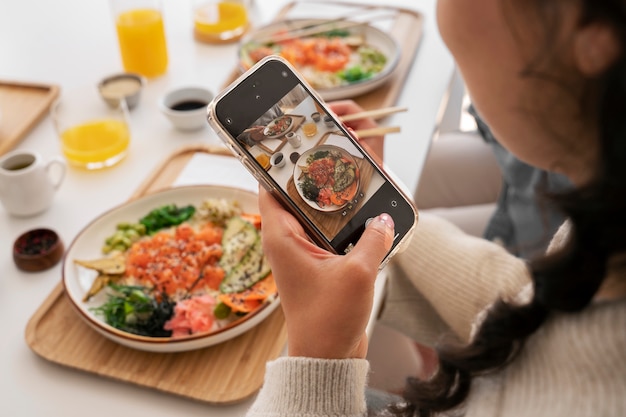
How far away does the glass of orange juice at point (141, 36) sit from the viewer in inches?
54.0

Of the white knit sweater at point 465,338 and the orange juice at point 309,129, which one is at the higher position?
the orange juice at point 309,129

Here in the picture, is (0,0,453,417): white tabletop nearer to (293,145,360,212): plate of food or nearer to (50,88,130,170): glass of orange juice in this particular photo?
(50,88,130,170): glass of orange juice

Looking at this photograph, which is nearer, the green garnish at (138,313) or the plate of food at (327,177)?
the plate of food at (327,177)

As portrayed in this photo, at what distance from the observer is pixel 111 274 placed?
0.93 m

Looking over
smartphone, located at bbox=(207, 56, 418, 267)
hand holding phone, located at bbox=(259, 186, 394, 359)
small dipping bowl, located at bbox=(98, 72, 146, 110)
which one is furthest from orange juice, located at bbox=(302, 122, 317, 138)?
small dipping bowl, located at bbox=(98, 72, 146, 110)

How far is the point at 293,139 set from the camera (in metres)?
0.76

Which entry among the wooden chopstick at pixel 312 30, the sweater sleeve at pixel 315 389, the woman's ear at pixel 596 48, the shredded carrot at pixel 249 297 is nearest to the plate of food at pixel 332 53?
the wooden chopstick at pixel 312 30

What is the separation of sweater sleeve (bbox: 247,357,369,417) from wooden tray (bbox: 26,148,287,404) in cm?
13

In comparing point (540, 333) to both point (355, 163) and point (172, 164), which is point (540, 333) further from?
point (172, 164)

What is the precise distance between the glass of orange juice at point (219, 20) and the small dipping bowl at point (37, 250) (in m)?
0.71

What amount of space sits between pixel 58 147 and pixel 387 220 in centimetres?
76

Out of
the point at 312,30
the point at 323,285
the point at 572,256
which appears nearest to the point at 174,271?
the point at 323,285

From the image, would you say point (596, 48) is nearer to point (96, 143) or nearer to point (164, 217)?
point (164, 217)

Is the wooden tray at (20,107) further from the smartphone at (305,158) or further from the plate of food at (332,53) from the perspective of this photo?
the smartphone at (305,158)
